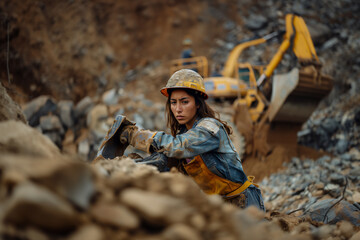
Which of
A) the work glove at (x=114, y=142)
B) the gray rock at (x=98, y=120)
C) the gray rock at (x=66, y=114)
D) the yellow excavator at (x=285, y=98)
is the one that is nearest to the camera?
the work glove at (x=114, y=142)

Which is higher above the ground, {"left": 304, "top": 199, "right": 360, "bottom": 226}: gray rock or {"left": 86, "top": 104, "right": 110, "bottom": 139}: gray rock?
{"left": 86, "top": 104, "right": 110, "bottom": 139}: gray rock

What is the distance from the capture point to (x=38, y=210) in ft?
2.85

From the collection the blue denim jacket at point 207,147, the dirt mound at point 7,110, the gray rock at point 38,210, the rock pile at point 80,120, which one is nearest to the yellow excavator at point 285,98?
the rock pile at point 80,120

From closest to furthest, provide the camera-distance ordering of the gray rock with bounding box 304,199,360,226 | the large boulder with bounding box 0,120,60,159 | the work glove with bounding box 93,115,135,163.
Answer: the large boulder with bounding box 0,120,60,159 < the work glove with bounding box 93,115,135,163 < the gray rock with bounding box 304,199,360,226

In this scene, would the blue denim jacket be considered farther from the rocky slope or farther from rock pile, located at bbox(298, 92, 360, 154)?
rock pile, located at bbox(298, 92, 360, 154)

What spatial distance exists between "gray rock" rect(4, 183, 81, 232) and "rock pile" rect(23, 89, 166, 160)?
20.4ft

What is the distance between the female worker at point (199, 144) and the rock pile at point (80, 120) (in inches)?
184

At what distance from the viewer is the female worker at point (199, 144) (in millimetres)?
2104

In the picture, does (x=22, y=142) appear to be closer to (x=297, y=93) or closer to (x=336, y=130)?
(x=297, y=93)

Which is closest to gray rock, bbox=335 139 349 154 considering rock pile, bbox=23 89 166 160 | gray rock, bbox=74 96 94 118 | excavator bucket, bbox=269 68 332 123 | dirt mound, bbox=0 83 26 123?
excavator bucket, bbox=269 68 332 123

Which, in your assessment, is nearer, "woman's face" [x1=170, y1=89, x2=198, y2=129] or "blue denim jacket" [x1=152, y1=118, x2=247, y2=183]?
"blue denim jacket" [x1=152, y1=118, x2=247, y2=183]

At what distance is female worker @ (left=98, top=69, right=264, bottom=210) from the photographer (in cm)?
210

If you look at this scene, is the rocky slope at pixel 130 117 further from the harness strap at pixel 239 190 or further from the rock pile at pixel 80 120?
the harness strap at pixel 239 190

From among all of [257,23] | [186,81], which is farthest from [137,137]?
[257,23]
